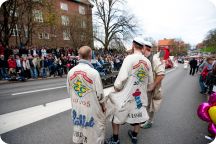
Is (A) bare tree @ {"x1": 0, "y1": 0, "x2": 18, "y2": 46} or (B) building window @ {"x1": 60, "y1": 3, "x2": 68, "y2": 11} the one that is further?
(B) building window @ {"x1": 60, "y1": 3, "x2": 68, "y2": 11}

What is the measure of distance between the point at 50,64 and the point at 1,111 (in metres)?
10.4

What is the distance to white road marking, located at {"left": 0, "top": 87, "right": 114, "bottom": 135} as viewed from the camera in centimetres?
369

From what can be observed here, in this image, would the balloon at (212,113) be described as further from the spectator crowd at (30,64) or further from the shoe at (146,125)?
the spectator crowd at (30,64)

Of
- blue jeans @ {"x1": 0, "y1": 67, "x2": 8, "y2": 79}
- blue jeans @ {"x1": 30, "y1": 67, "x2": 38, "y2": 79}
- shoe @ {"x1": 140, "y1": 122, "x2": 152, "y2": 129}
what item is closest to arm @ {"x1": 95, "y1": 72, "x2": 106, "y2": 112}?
shoe @ {"x1": 140, "y1": 122, "x2": 152, "y2": 129}

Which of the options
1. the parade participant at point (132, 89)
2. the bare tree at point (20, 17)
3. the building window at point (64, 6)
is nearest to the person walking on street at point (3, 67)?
the bare tree at point (20, 17)

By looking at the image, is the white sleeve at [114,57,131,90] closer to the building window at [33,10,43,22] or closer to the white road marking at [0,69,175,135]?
the white road marking at [0,69,175,135]

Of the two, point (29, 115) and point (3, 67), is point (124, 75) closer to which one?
point (29, 115)

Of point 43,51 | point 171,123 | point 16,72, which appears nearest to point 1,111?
point 171,123

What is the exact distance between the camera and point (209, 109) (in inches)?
106

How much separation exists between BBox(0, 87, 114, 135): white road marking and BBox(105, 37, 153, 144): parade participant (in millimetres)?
1154

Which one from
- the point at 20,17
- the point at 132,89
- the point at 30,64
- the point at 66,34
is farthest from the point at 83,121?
the point at 66,34

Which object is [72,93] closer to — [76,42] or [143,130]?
[143,130]

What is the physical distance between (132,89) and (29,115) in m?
2.94

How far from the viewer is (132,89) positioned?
272cm
